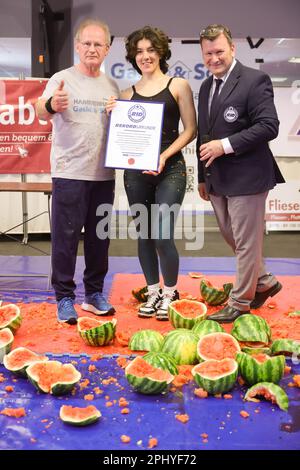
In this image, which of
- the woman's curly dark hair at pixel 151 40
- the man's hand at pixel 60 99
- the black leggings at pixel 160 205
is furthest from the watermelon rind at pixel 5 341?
the woman's curly dark hair at pixel 151 40

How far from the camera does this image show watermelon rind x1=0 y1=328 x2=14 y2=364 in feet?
8.17

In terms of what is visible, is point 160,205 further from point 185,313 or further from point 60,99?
point 60,99

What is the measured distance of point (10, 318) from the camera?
2906 millimetres

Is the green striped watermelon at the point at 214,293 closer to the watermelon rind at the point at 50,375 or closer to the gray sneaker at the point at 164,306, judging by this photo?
the gray sneaker at the point at 164,306

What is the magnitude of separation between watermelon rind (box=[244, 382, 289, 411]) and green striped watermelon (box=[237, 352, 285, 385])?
8 centimetres

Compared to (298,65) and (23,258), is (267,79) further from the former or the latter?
(298,65)

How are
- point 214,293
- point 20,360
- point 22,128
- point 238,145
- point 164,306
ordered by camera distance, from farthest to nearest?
point 22,128 < point 214,293 < point 164,306 < point 238,145 < point 20,360

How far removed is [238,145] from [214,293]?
3.62 ft

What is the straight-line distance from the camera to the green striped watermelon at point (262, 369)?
2174 mm

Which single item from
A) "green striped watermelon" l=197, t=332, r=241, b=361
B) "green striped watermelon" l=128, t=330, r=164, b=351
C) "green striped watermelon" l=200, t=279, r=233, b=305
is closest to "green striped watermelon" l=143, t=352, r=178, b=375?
"green striped watermelon" l=197, t=332, r=241, b=361

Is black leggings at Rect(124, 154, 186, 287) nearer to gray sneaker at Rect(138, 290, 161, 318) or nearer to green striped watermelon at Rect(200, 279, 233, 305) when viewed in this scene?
gray sneaker at Rect(138, 290, 161, 318)

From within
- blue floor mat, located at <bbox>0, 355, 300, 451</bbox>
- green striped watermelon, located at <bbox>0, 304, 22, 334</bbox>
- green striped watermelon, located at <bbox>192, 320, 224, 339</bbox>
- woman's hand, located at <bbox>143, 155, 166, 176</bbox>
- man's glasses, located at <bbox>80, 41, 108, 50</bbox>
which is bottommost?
blue floor mat, located at <bbox>0, 355, 300, 451</bbox>

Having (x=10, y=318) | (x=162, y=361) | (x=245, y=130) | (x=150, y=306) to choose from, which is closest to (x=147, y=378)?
(x=162, y=361)

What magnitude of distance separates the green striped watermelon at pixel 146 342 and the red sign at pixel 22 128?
14.5ft
